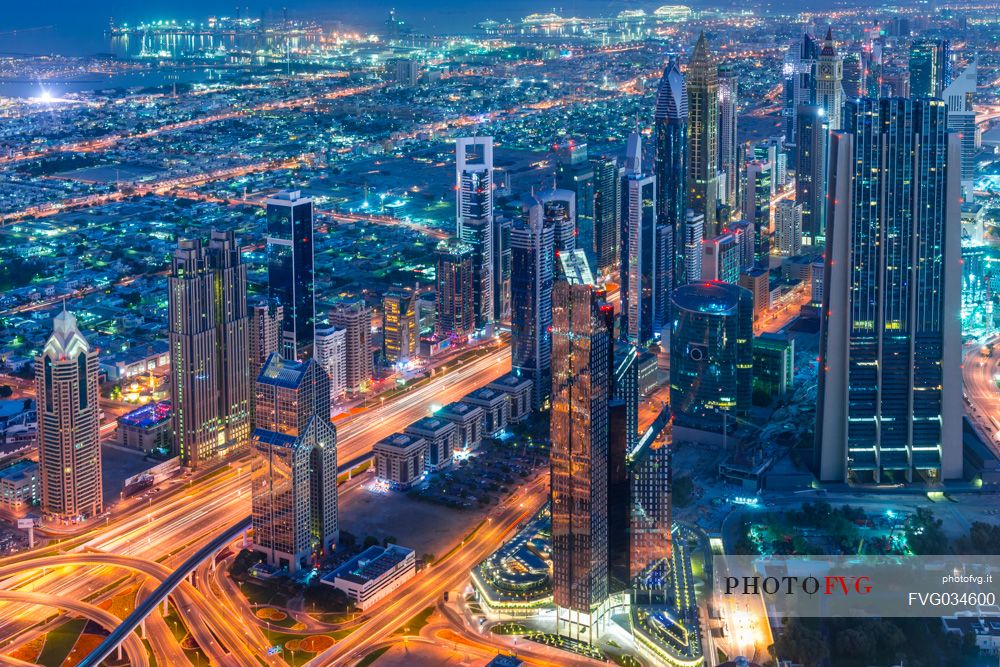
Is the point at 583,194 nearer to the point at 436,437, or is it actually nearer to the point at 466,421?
the point at 466,421

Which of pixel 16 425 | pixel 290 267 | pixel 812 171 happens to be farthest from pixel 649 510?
pixel 812 171

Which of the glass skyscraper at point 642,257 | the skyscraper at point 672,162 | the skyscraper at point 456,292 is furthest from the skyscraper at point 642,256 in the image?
the skyscraper at point 456,292

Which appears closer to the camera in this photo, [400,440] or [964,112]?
[400,440]

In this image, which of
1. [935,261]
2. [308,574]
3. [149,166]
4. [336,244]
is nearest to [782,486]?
[935,261]

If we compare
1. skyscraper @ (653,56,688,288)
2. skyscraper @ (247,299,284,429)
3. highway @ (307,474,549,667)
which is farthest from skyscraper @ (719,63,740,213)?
highway @ (307,474,549,667)

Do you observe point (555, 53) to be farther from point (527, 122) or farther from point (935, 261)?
point (935, 261)
